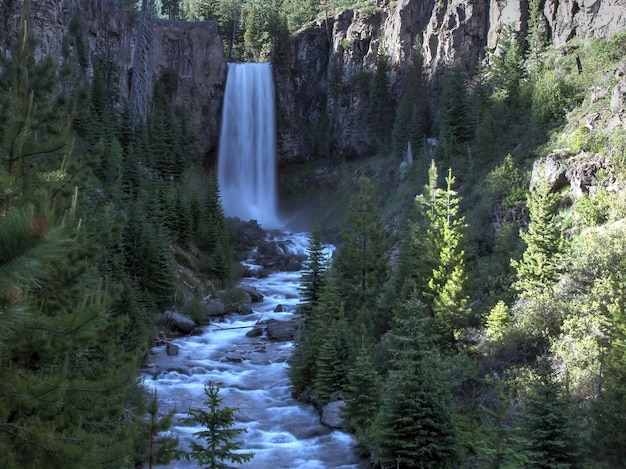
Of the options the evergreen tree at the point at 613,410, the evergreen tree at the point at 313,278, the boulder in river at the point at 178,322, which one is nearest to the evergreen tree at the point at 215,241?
the boulder in river at the point at 178,322

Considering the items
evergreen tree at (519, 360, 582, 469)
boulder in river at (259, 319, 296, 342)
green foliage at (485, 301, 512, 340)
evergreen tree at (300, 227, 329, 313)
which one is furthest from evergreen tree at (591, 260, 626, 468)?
boulder in river at (259, 319, 296, 342)

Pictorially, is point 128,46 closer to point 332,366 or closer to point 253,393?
point 253,393

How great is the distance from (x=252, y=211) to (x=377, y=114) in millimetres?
19192

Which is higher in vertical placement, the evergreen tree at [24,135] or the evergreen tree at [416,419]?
the evergreen tree at [24,135]

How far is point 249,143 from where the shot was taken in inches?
A: 2785

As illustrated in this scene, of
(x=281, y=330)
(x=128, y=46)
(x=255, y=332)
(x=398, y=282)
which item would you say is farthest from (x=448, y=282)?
(x=128, y=46)

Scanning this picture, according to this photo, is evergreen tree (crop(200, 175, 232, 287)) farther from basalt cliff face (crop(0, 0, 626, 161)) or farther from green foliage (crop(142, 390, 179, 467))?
green foliage (crop(142, 390, 179, 467))

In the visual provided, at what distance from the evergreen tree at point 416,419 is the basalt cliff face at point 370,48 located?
116 ft

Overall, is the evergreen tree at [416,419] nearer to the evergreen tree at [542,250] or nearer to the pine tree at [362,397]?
the pine tree at [362,397]

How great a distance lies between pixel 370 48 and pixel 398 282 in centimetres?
4797

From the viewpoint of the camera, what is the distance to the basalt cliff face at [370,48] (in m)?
48.3

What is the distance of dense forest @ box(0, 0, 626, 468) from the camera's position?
698 centimetres

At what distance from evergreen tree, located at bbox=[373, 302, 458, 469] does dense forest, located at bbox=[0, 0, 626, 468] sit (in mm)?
54

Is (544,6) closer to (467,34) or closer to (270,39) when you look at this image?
(467,34)
